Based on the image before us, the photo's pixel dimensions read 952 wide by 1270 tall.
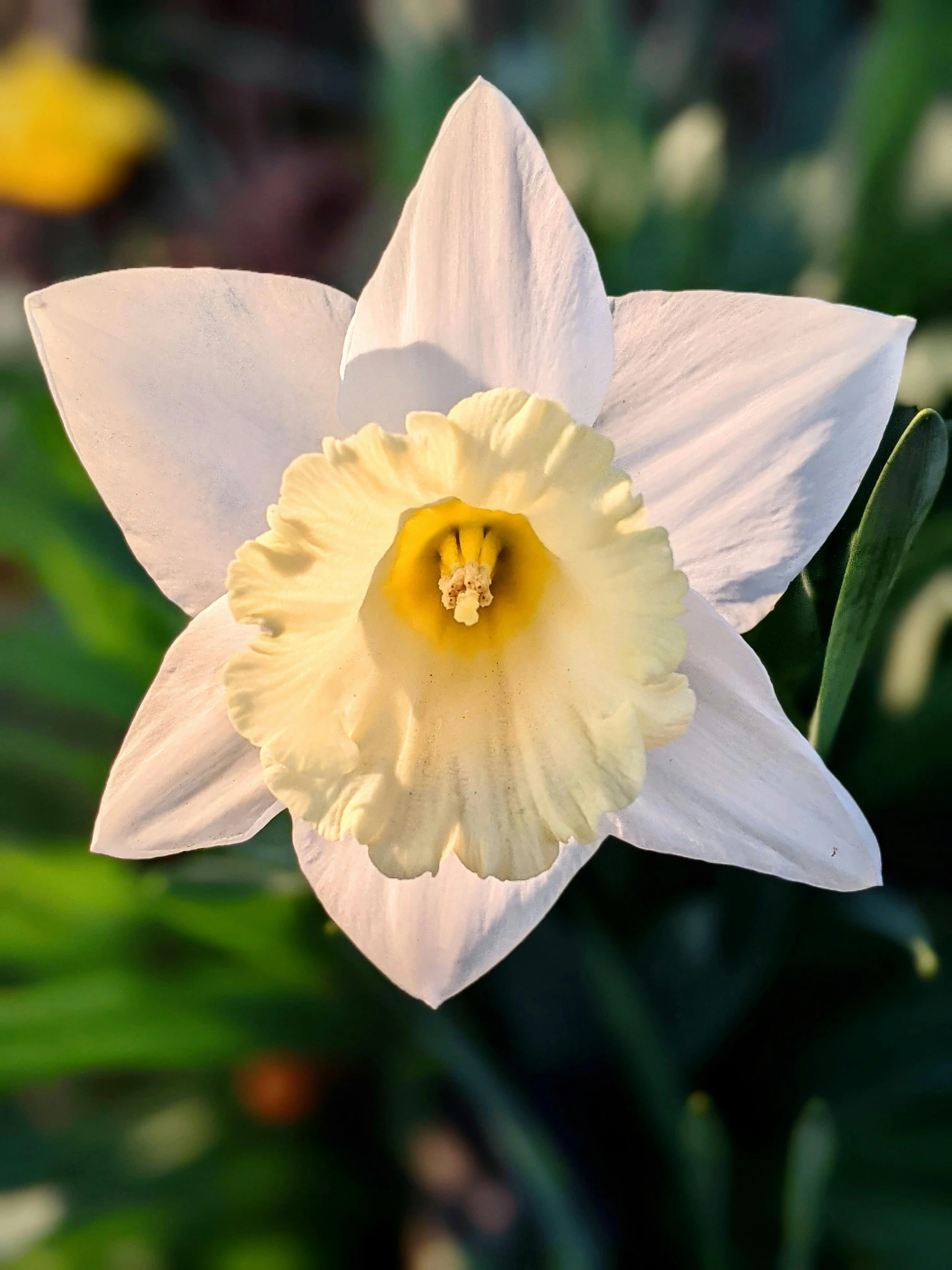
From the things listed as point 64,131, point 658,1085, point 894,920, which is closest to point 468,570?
point 894,920

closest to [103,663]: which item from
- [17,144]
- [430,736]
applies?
[430,736]

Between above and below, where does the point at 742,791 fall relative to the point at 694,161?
below

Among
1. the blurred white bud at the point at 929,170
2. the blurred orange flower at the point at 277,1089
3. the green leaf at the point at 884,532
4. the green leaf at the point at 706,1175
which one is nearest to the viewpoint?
the green leaf at the point at 884,532

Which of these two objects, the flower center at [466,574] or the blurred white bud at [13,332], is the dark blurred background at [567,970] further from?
the flower center at [466,574]

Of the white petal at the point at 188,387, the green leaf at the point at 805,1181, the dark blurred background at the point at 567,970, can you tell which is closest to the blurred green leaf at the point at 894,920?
the dark blurred background at the point at 567,970

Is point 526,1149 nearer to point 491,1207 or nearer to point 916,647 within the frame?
point 491,1207

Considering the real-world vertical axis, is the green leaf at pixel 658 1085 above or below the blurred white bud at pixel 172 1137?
above
